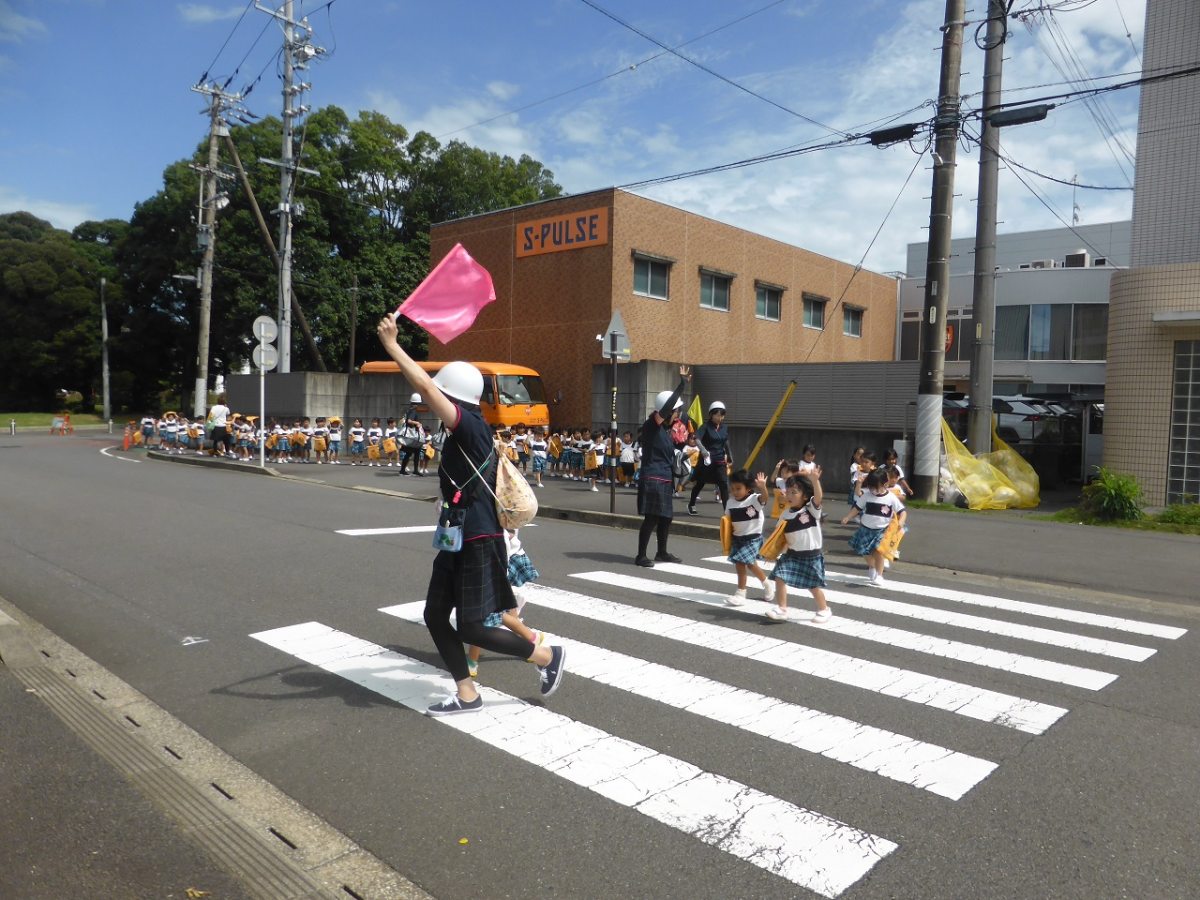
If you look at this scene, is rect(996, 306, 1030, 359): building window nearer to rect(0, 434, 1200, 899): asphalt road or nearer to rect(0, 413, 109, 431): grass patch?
rect(0, 434, 1200, 899): asphalt road

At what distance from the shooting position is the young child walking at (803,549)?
7093 mm

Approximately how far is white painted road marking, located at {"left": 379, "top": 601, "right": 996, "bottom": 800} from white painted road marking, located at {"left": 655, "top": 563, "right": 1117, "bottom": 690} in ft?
5.69

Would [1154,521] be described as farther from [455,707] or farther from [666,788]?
[455,707]

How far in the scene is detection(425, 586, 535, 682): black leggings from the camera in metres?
4.71

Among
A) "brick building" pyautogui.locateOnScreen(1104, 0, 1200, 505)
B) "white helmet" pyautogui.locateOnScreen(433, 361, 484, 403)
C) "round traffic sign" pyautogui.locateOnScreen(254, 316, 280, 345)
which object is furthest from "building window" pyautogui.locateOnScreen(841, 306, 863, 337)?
"white helmet" pyautogui.locateOnScreen(433, 361, 484, 403)

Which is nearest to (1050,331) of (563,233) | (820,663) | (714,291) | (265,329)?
(714,291)

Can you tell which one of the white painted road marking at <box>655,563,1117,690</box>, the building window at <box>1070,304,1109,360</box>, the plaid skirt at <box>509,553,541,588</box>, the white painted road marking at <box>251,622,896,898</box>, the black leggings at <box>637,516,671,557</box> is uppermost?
the building window at <box>1070,304,1109,360</box>

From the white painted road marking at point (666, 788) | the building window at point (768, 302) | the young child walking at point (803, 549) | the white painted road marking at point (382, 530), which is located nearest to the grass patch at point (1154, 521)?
the young child walking at point (803, 549)

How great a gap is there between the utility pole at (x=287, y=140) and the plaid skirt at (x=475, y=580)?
2701 centimetres

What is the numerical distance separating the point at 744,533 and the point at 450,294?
3.90 m

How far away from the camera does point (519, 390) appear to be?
2444 centimetres

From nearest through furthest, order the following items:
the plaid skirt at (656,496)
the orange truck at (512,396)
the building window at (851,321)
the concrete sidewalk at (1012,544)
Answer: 1. the plaid skirt at (656,496)
2. the concrete sidewalk at (1012,544)
3. the orange truck at (512,396)
4. the building window at (851,321)

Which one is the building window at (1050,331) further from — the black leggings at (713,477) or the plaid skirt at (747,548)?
the plaid skirt at (747,548)

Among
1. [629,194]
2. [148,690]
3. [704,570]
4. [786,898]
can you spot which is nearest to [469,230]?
[629,194]
